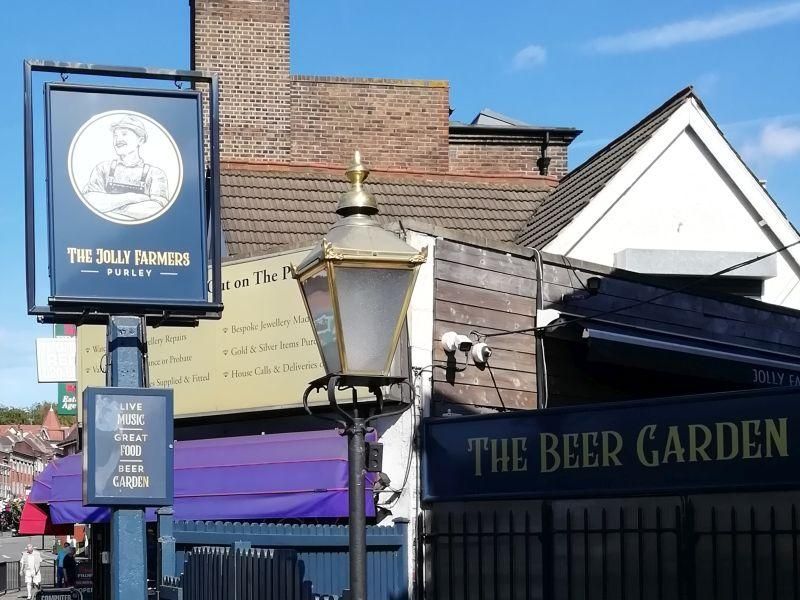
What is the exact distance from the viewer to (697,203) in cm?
1886

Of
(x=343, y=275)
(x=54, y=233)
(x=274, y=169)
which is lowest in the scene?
(x=343, y=275)

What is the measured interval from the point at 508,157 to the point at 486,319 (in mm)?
10039

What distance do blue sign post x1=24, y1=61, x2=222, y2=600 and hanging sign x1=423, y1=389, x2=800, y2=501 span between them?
3584 mm

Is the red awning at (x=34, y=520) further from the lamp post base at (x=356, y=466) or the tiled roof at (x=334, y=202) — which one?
the lamp post base at (x=356, y=466)

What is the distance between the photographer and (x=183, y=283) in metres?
10.0

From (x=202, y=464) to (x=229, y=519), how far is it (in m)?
0.83

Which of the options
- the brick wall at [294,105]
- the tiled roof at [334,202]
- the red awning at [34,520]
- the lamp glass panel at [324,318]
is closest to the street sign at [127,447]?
the lamp glass panel at [324,318]

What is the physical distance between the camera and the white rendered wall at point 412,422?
42.8ft

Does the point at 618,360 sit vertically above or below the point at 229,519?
above

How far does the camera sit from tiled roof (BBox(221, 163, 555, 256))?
1678cm

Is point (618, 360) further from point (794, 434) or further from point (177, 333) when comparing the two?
point (177, 333)

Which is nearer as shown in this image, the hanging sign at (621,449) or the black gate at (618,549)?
the black gate at (618,549)

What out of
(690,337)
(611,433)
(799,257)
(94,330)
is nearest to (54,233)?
(611,433)

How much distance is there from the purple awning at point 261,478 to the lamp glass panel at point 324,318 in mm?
6680
